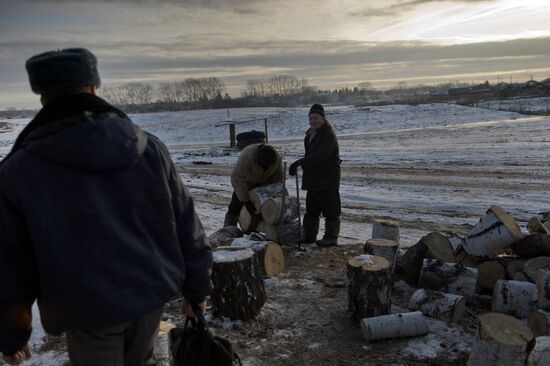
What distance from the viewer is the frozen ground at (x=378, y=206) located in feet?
13.7

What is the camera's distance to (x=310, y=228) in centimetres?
724

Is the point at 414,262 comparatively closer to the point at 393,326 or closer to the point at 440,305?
the point at 440,305

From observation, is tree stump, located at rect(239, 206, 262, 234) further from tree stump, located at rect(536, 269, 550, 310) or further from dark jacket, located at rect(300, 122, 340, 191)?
tree stump, located at rect(536, 269, 550, 310)

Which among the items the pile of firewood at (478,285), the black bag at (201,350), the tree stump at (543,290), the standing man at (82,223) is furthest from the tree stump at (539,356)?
the standing man at (82,223)

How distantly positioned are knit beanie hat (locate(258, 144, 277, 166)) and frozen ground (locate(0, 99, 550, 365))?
4.53 ft

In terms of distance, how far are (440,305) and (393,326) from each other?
0.65m

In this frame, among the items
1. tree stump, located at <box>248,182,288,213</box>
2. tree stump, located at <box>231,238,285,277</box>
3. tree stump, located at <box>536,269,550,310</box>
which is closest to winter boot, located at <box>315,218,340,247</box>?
tree stump, located at <box>248,182,288,213</box>

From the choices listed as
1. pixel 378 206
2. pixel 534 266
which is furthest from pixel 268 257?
pixel 378 206

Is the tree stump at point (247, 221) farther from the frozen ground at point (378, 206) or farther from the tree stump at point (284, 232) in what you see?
the frozen ground at point (378, 206)

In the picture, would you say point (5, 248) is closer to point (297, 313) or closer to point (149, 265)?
point (149, 265)

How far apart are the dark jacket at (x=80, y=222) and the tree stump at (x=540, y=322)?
11.8 feet

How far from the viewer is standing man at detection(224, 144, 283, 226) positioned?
7043 mm

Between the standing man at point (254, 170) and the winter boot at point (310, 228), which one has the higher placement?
the standing man at point (254, 170)

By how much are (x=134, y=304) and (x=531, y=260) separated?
445cm
